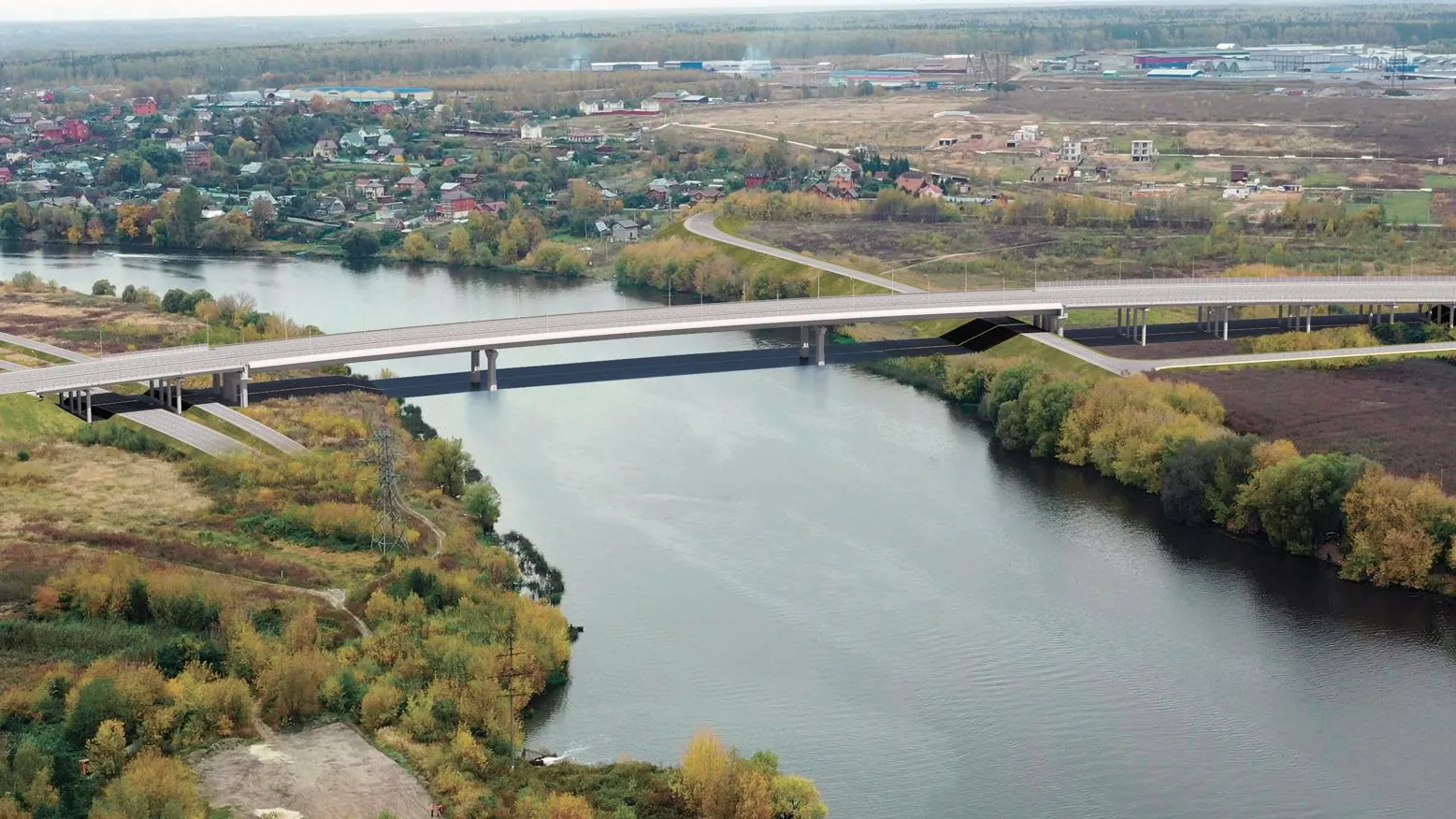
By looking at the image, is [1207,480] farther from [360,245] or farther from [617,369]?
[360,245]

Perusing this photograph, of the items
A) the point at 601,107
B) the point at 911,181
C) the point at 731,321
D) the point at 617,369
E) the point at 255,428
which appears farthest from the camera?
the point at 601,107

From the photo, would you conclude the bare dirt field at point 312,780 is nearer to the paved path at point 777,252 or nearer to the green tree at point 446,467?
the green tree at point 446,467

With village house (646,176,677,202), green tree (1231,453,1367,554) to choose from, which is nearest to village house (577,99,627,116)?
village house (646,176,677,202)

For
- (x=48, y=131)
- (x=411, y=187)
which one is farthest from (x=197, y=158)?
(x=48, y=131)

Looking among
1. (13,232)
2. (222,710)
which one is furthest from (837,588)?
(13,232)

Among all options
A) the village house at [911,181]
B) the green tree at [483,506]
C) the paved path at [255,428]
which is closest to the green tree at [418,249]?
the village house at [911,181]
